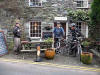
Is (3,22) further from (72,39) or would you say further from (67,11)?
(72,39)

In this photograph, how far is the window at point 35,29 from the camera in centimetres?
1143

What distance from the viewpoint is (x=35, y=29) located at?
11.5 m

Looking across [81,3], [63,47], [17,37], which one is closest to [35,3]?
[81,3]

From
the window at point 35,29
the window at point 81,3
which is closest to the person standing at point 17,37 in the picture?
the window at point 35,29

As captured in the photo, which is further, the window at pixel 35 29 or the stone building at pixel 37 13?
the window at pixel 35 29

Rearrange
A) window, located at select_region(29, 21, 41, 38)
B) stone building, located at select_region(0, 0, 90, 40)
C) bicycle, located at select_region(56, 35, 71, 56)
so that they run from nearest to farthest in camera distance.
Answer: bicycle, located at select_region(56, 35, 71, 56)
stone building, located at select_region(0, 0, 90, 40)
window, located at select_region(29, 21, 41, 38)

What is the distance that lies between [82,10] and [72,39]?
3.65 meters

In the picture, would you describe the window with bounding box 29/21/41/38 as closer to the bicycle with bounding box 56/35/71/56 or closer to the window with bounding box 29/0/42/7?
the window with bounding box 29/0/42/7

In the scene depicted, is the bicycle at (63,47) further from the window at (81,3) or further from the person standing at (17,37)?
the window at (81,3)

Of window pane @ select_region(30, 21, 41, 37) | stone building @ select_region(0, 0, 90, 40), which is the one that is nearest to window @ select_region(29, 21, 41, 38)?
window pane @ select_region(30, 21, 41, 37)

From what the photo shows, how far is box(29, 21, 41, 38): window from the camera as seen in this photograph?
450 inches

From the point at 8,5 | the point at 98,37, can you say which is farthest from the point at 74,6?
the point at 8,5

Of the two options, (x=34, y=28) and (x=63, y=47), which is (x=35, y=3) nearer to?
(x=34, y=28)

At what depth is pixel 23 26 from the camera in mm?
11195
